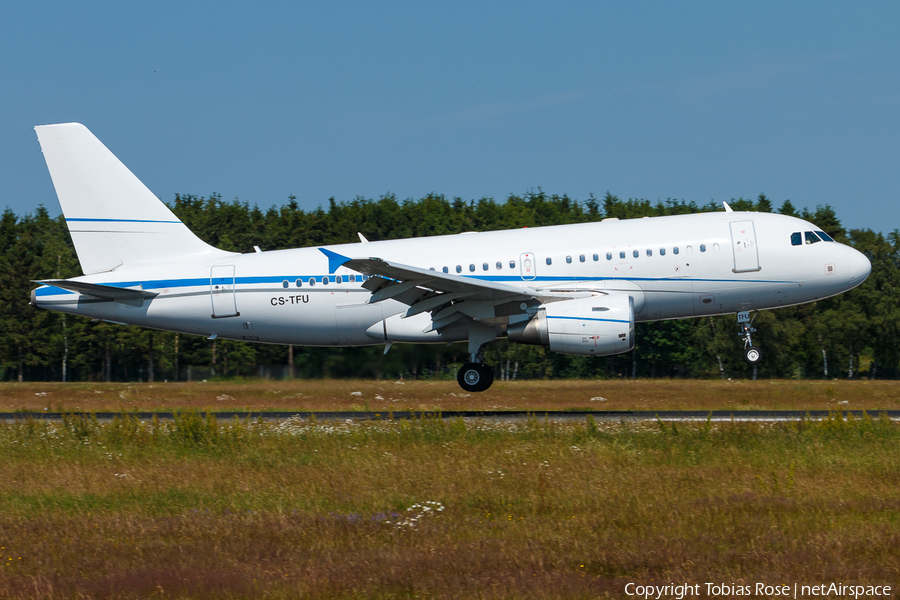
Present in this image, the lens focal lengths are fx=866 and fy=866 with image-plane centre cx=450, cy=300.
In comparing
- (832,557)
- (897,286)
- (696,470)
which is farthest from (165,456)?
(897,286)

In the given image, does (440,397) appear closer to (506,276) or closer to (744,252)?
(506,276)

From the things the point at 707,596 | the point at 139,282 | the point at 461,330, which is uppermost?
the point at 139,282

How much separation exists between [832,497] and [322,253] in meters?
14.6

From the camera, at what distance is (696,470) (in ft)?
40.7

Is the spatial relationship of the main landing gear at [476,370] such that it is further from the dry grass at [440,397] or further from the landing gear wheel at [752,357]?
the landing gear wheel at [752,357]

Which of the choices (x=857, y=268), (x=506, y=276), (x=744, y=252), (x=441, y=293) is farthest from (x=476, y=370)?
(x=857, y=268)

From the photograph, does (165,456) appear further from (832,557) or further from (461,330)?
(832,557)

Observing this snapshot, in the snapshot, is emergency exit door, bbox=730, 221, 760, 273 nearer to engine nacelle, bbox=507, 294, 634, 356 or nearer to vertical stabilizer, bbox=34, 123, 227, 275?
engine nacelle, bbox=507, 294, 634, 356

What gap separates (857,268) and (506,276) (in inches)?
348

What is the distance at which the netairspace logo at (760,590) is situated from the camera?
7141 mm

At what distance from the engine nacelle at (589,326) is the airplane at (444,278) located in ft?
0.11

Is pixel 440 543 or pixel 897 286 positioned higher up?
pixel 897 286

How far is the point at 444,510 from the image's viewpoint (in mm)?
10273

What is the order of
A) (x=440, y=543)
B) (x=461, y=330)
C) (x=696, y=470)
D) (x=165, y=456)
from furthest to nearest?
(x=461, y=330) → (x=165, y=456) → (x=696, y=470) → (x=440, y=543)
